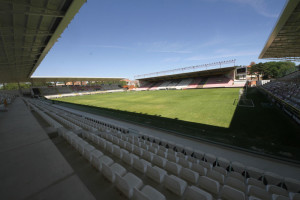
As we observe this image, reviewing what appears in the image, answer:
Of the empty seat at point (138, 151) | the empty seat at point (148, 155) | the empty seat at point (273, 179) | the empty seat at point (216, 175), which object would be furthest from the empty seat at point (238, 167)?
the empty seat at point (138, 151)

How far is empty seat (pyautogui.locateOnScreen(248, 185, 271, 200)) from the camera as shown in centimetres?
220

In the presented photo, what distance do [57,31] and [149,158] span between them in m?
8.82

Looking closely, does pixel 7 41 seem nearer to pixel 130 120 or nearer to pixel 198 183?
pixel 130 120

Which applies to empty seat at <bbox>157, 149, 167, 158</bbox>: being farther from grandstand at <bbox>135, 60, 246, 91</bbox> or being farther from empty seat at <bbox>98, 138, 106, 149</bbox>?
grandstand at <bbox>135, 60, 246, 91</bbox>

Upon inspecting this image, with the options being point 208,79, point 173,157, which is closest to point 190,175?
point 173,157

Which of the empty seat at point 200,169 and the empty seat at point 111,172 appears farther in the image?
the empty seat at point 200,169

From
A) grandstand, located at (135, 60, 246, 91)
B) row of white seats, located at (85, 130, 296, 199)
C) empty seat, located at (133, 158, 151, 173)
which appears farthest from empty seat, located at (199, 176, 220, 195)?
grandstand, located at (135, 60, 246, 91)

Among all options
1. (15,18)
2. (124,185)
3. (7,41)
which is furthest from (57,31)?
(124,185)

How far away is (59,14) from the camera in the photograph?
5770mm

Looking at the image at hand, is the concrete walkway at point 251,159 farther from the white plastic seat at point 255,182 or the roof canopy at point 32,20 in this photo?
the roof canopy at point 32,20

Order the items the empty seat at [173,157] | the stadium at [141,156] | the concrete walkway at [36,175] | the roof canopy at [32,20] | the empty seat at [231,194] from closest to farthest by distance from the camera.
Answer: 1. the concrete walkway at [36,175]
2. the empty seat at [231,194]
3. the stadium at [141,156]
4. the empty seat at [173,157]
5. the roof canopy at [32,20]

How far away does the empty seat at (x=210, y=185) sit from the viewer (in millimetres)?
2383

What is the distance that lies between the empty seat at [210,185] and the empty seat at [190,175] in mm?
136

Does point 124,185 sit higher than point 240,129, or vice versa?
point 124,185
